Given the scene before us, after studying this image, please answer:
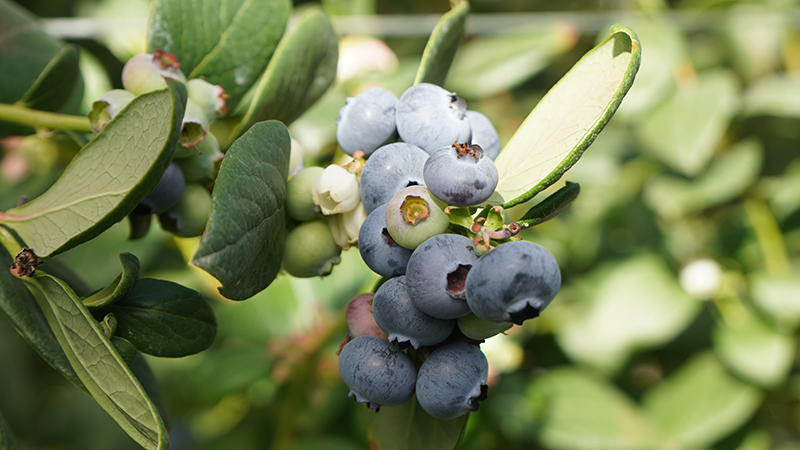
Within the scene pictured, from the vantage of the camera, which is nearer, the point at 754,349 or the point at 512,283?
the point at 512,283

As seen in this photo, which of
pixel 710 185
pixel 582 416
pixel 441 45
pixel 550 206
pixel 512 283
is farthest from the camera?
pixel 710 185

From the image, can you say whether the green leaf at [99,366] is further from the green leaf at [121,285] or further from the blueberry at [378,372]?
the blueberry at [378,372]

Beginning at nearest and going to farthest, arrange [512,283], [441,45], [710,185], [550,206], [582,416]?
[512,283]
[550,206]
[441,45]
[582,416]
[710,185]

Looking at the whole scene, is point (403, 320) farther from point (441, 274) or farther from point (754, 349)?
point (754, 349)

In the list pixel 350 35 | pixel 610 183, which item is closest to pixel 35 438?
pixel 350 35

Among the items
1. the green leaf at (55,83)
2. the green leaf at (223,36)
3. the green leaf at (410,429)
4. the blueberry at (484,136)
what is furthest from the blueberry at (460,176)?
the green leaf at (55,83)

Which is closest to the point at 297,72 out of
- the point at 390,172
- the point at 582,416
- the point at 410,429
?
the point at 390,172

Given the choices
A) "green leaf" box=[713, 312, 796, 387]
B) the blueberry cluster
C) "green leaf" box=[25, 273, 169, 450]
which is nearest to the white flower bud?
the blueberry cluster

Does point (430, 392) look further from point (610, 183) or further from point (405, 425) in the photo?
point (610, 183)
